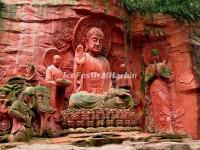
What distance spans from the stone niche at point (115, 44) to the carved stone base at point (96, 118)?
2.73 ft

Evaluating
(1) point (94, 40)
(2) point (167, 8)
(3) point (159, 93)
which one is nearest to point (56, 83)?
(1) point (94, 40)

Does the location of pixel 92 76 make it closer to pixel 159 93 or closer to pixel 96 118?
pixel 96 118

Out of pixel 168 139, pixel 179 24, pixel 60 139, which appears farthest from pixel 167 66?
pixel 60 139

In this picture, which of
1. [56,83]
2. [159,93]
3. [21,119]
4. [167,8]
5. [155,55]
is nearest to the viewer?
[21,119]

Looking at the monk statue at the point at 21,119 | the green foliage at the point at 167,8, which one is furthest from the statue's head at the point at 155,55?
the monk statue at the point at 21,119

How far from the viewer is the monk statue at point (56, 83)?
367 inches

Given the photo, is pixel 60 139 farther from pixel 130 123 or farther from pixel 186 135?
pixel 186 135

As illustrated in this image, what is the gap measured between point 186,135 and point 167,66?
1.79 meters

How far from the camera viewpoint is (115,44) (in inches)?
418

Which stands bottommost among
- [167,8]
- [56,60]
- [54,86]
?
[54,86]

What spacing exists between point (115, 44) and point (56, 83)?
6.76 feet

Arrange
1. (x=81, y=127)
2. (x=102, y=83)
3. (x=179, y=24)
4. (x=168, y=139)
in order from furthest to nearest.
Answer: (x=179, y=24)
(x=102, y=83)
(x=81, y=127)
(x=168, y=139)

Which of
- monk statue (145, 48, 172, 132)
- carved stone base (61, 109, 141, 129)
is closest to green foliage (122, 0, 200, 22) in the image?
monk statue (145, 48, 172, 132)

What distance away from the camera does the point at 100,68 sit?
32.8ft
